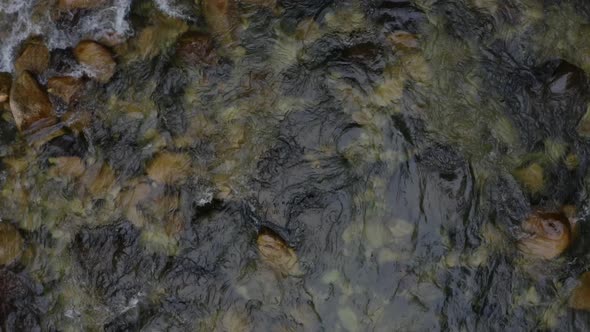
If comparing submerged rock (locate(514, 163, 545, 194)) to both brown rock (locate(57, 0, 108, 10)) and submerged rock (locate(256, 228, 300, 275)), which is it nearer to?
submerged rock (locate(256, 228, 300, 275))

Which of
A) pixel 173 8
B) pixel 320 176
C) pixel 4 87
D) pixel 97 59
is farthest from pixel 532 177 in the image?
pixel 4 87

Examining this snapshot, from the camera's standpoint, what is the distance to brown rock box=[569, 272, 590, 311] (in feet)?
13.9

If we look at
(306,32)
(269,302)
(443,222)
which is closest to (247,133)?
(306,32)

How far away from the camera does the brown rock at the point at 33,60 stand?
16.2 ft

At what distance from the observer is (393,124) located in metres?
4.57

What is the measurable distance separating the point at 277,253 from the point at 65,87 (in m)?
2.34

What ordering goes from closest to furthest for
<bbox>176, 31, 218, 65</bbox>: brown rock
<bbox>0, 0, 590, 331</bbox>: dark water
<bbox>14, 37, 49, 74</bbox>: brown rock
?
<bbox>0, 0, 590, 331</bbox>: dark water < <bbox>176, 31, 218, 65</bbox>: brown rock < <bbox>14, 37, 49, 74</bbox>: brown rock

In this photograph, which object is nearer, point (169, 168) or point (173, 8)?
point (169, 168)

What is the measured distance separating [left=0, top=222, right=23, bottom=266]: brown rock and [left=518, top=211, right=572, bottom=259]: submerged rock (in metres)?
4.09

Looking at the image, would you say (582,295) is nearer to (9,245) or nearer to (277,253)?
(277,253)

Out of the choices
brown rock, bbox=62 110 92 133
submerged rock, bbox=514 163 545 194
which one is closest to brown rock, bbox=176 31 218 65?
brown rock, bbox=62 110 92 133

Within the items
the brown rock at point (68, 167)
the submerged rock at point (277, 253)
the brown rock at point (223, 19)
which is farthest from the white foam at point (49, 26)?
the submerged rock at point (277, 253)

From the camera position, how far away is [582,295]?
4254mm

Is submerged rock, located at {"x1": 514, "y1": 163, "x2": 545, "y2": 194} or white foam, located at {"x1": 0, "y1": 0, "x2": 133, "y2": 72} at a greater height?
white foam, located at {"x1": 0, "y1": 0, "x2": 133, "y2": 72}
